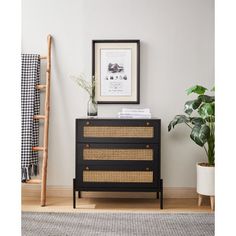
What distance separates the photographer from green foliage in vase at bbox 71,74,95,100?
372 cm

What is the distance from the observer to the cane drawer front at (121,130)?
10.9ft

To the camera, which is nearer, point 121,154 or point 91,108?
point 121,154

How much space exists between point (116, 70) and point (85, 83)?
14.3 inches

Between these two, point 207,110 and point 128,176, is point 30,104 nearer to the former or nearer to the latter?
point 128,176

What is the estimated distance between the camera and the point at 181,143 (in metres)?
3.79

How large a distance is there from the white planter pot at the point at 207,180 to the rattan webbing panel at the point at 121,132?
0.60 metres

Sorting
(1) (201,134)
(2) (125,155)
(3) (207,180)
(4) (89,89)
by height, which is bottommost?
(3) (207,180)

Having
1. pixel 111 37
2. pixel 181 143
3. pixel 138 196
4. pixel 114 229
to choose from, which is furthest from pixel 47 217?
pixel 111 37

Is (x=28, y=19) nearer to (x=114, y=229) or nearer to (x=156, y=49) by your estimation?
(x=156, y=49)

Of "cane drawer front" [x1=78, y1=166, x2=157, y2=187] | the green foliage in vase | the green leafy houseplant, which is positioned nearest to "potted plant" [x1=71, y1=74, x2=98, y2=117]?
the green foliage in vase

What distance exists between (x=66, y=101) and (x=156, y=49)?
112 cm

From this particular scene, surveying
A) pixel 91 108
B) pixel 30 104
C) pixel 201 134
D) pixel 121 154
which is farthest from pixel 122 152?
pixel 30 104

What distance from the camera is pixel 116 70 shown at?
3787 mm
